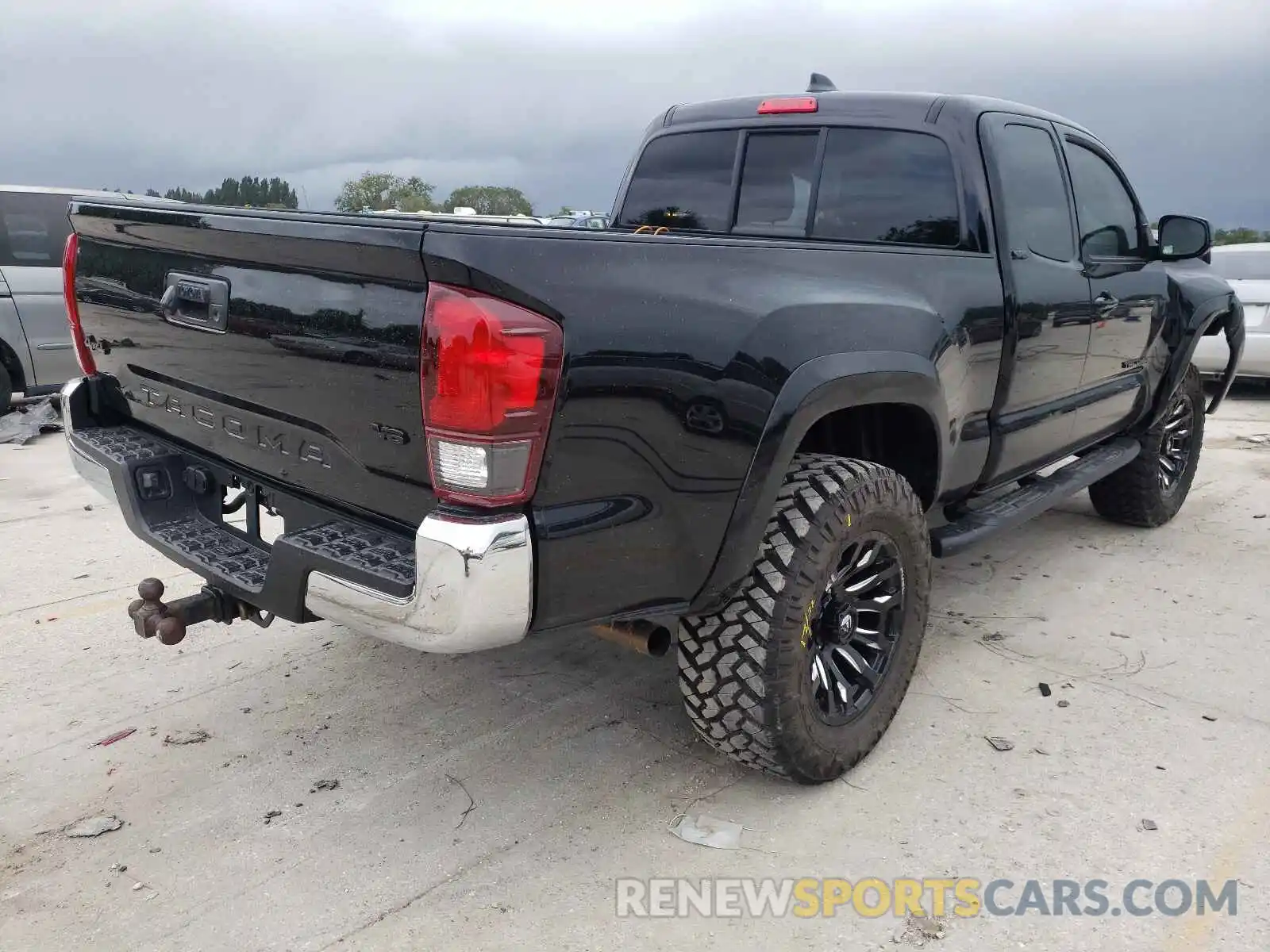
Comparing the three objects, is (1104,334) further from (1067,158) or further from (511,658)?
(511,658)

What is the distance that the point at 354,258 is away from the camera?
2.14 meters

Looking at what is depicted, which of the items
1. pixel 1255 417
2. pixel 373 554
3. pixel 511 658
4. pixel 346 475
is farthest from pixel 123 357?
pixel 1255 417

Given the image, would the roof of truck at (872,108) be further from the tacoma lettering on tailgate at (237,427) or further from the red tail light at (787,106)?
the tacoma lettering on tailgate at (237,427)

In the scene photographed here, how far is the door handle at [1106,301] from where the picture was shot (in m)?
4.07

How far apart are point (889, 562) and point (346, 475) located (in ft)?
5.23

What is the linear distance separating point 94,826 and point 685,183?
3078 millimetres

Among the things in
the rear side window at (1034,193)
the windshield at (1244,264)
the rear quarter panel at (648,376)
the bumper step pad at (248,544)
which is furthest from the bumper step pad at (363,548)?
the windshield at (1244,264)

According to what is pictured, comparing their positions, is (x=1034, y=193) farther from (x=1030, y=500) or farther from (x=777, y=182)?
(x=1030, y=500)

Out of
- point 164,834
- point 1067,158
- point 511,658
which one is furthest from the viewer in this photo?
point 1067,158

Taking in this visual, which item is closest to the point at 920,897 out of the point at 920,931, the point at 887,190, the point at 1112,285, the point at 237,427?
the point at 920,931

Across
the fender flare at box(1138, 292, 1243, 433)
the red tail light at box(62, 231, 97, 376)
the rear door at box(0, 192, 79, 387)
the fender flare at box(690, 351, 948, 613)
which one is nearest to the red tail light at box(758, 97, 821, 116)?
the fender flare at box(690, 351, 948, 613)

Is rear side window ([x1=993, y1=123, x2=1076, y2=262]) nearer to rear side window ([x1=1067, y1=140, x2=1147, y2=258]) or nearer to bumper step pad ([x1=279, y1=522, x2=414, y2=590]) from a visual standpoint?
rear side window ([x1=1067, y1=140, x2=1147, y2=258])

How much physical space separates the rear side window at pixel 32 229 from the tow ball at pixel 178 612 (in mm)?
6294

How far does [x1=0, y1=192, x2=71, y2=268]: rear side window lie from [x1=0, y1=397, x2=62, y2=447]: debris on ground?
109 centimetres
